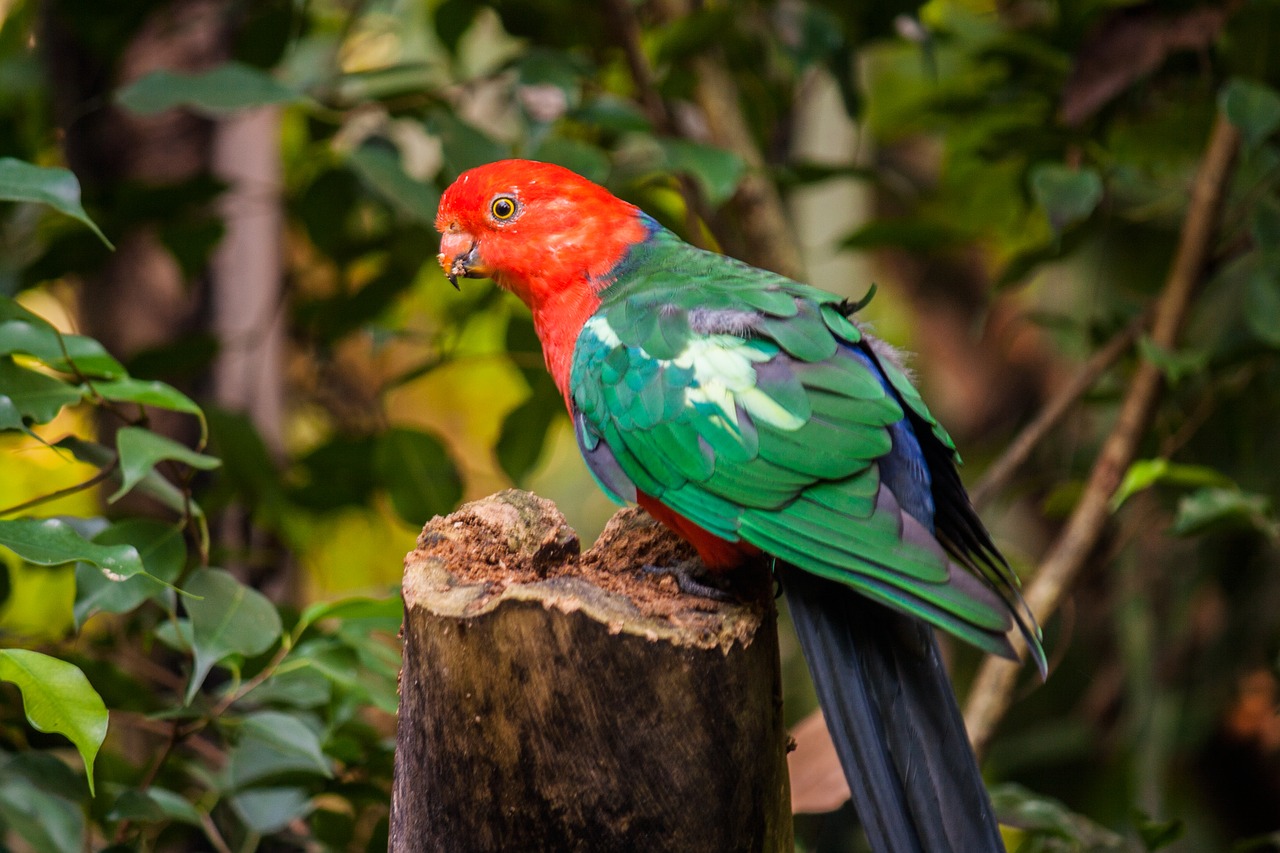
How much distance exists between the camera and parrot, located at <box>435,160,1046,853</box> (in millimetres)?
1671

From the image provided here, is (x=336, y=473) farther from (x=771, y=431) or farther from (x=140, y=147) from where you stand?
(x=771, y=431)

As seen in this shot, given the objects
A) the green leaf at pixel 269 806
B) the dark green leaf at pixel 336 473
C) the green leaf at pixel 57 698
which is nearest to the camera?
the green leaf at pixel 57 698

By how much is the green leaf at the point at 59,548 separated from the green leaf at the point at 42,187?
1.61ft

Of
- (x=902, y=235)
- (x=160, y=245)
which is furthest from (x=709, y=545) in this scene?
(x=160, y=245)

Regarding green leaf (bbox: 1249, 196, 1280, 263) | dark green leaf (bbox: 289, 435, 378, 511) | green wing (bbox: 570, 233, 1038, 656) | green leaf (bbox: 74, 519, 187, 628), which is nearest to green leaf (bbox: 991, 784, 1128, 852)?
green wing (bbox: 570, 233, 1038, 656)

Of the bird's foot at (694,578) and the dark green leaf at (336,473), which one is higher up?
the bird's foot at (694,578)

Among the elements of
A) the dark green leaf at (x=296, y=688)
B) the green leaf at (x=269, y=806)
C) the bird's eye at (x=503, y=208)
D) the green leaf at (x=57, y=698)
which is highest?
the bird's eye at (x=503, y=208)

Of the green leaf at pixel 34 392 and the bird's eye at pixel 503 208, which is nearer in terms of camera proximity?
the green leaf at pixel 34 392

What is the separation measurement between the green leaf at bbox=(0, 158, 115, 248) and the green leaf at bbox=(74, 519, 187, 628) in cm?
55

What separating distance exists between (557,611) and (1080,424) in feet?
11.7

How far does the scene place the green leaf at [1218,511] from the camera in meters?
2.37

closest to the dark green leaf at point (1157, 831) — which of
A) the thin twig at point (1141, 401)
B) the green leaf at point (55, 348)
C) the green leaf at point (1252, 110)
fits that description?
the thin twig at point (1141, 401)

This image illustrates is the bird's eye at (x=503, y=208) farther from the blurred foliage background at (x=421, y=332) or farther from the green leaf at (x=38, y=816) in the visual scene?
the green leaf at (x=38, y=816)

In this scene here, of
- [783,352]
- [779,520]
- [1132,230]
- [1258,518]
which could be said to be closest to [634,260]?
[783,352]
